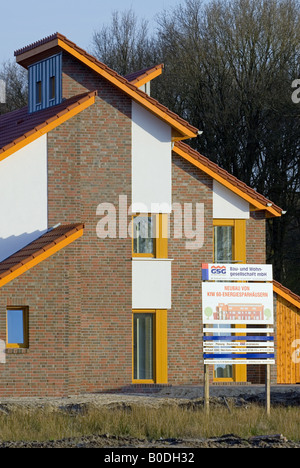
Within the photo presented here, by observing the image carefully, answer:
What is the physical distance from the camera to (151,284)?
26656 millimetres

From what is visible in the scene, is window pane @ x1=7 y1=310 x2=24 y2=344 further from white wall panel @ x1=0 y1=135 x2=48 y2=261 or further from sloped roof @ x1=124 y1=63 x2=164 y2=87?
sloped roof @ x1=124 y1=63 x2=164 y2=87

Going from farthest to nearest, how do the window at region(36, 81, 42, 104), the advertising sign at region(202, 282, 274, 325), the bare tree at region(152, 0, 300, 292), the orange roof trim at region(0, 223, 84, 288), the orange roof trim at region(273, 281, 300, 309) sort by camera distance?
the bare tree at region(152, 0, 300, 292)
the orange roof trim at region(273, 281, 300, 309)
the window at region(36, 81, 42, 104)
the orange roof trim at region(0, 223, 84, 288)
the advertising sign at region(202, 282, 274, 325)

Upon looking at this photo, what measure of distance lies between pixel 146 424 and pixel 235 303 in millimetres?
3964

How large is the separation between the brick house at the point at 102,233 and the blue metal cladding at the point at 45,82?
0.18 ft

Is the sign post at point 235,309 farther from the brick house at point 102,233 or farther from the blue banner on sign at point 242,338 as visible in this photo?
the brick house at point 102,233

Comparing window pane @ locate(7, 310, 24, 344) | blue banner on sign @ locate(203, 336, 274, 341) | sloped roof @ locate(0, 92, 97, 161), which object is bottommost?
blue banner on sign @ locate(203, 336, 274, 341)

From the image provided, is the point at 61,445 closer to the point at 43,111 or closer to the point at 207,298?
the point at 207,298

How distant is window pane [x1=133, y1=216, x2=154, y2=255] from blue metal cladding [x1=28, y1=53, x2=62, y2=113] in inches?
147

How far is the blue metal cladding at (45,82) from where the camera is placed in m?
27.0

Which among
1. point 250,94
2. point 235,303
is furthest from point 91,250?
point 250,94

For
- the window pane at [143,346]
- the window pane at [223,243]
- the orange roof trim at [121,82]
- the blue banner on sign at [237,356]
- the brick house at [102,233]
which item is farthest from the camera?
the window pane at [223,243]

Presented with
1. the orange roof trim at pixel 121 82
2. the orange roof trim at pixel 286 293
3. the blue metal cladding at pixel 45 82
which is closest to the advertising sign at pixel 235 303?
the orange roof trim at pixel 121 82

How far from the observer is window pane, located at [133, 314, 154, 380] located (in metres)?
26.7

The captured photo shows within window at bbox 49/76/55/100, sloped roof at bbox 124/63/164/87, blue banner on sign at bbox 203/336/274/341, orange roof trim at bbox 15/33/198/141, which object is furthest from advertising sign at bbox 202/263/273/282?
sloped roof at bbox 124/63/164/87
